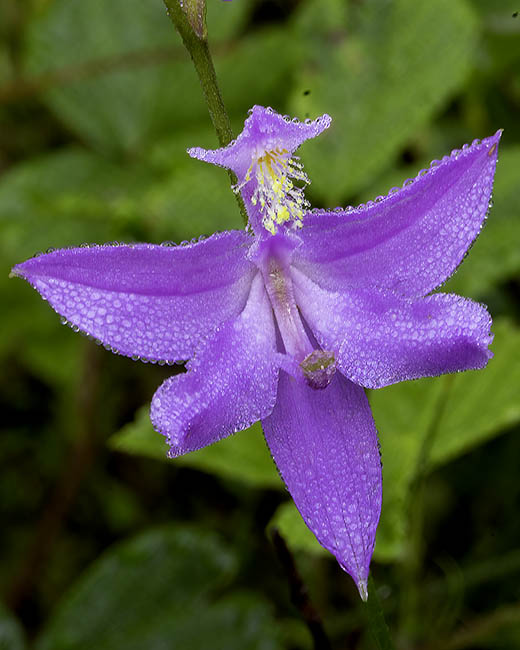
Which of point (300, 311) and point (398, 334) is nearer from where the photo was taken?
point (398, 334)

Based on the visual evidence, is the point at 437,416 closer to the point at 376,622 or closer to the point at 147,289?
the point at 376,622

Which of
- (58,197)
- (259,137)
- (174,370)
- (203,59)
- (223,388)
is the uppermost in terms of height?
(58,197)

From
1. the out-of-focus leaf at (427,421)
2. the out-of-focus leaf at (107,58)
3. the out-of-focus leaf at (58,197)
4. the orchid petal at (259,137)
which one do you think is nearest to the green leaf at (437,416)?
the out-of-focus leaf at (427,421)

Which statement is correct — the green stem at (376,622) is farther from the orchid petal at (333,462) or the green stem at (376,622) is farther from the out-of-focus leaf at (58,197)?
the out-of-focus leaf at (58,197)

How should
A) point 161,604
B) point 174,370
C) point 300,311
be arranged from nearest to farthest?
point 300,311
point 161,604
point 174,370

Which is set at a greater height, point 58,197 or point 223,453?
point 58,197

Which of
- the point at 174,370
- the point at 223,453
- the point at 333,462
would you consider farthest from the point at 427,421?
the point at 333,462

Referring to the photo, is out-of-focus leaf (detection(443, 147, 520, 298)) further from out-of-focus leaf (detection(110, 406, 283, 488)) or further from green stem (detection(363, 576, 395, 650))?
green stem (detection(363, 576, 395, 650))

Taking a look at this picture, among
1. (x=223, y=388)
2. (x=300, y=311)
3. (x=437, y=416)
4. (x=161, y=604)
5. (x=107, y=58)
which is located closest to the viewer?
(x=223, y=388)
